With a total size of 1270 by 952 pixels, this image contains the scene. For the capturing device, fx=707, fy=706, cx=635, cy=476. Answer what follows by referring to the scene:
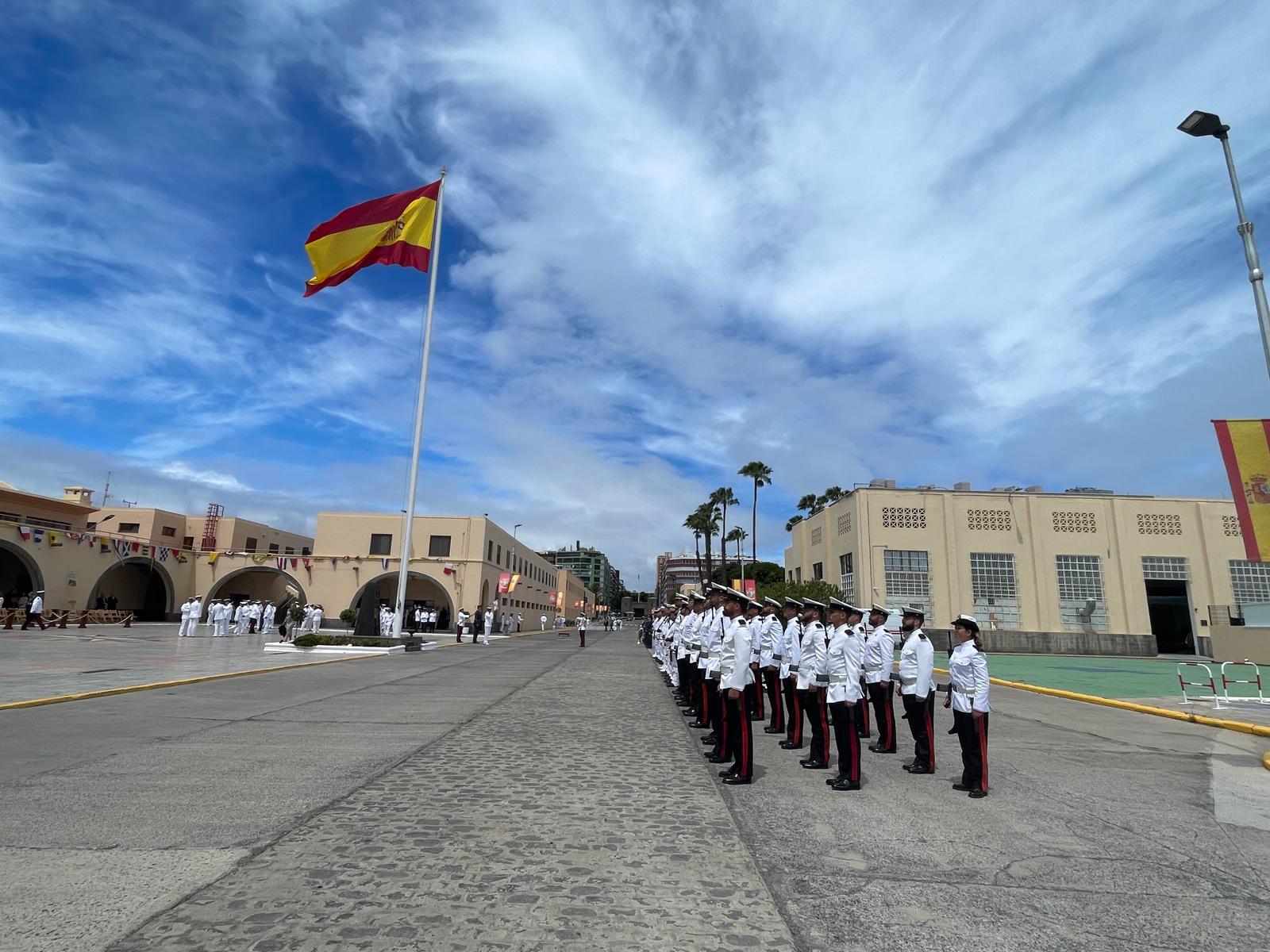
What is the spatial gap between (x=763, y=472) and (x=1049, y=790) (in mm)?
59588

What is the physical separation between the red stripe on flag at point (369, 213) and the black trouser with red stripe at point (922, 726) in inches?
868

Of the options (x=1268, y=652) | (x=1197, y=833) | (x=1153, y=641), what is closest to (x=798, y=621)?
(x=1197, y=833)

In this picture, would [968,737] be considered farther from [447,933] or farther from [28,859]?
[28,859]

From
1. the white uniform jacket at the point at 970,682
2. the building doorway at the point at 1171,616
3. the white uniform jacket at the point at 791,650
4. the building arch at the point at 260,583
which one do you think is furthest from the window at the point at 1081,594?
the building arch at the point at 260,583

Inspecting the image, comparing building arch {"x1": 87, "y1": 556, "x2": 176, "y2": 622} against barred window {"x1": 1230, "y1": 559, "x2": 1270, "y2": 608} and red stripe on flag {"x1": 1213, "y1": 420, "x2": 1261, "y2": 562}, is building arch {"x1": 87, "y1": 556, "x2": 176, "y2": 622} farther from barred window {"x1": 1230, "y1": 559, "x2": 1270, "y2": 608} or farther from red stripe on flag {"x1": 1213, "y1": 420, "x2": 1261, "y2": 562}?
barred window {"x1": 1230, "y1": 559, "x2": 1270, "y2": 608}

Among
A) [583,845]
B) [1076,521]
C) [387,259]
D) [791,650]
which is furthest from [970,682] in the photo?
[1076,521]

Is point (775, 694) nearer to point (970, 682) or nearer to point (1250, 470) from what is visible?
point (970, 682)

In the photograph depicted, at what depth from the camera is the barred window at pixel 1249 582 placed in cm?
4331

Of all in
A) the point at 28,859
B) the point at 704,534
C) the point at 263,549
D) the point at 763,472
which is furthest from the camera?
the point at 704,534

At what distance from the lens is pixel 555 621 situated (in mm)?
83000

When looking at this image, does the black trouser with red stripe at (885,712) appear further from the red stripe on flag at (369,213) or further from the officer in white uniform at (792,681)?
the red stripe on flag at (369,213)

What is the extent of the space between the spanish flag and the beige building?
30903 millimetres

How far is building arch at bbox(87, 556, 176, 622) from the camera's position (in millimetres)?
45188

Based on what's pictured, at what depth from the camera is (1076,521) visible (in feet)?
146
